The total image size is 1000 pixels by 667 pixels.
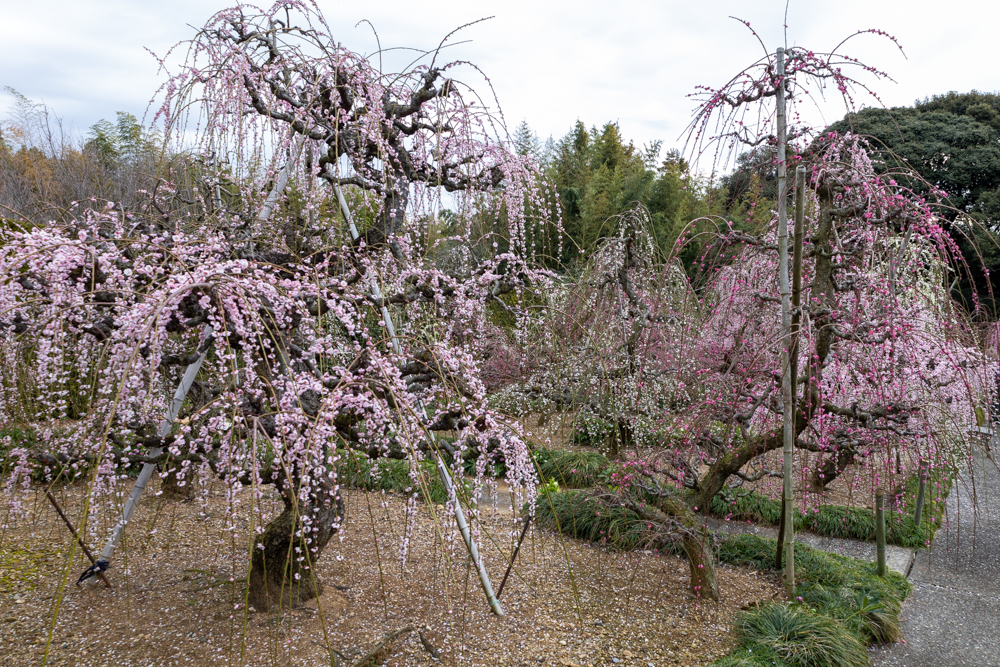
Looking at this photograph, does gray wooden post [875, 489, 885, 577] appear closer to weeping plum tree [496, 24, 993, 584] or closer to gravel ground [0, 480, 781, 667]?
weeping plum tree [496, 24, 993, 584]

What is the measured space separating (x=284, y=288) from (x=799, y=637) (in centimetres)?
242

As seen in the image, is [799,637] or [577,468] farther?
[577,468]

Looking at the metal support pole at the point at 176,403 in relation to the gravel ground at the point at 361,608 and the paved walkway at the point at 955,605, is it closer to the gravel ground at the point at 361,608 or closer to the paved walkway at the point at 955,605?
the gravel ground at the point at 361,608

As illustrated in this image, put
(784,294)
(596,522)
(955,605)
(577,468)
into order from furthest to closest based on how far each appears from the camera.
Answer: (577,468) < (596,522) < (955,605) < (784,294)

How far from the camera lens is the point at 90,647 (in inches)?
81.9

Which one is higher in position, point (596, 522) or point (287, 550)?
point (287, 550)

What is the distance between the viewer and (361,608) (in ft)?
8.09

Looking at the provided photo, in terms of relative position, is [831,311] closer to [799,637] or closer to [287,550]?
[799,637]

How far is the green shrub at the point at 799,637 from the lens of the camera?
2248 mm

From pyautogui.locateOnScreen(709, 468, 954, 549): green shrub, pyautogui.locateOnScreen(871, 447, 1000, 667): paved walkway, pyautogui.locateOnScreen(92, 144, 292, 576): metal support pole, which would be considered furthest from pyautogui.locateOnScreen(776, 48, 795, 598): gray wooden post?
pyautogui.locateOnScreen(92, 144, 292, 576): metal support pole

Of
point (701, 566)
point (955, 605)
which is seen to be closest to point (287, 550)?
point (701, 566)

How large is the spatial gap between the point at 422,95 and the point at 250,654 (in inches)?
87.0

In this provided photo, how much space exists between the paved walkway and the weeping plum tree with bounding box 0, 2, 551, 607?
2.04m

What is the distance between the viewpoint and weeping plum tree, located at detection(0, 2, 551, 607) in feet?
5.77
